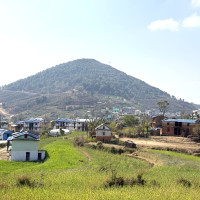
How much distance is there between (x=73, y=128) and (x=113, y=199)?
7935cm

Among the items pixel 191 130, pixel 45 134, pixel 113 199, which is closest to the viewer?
pixel 113 199

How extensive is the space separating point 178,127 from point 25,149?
41.2 m

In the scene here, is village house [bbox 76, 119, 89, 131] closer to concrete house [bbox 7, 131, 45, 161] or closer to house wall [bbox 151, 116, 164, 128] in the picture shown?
house wall [bbox 151, 116, 164, 128]

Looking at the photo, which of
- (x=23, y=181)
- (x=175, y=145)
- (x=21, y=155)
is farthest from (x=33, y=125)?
(x=23, y=181)

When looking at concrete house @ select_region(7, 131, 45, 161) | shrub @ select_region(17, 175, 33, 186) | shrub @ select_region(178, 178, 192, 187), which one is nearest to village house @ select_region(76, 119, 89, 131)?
concrete house @ select_region(7, 131, 45, 161)

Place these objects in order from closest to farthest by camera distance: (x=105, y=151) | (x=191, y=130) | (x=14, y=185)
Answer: (x=14, y=185) < (x=105, y=151) < (x=191, y=130)

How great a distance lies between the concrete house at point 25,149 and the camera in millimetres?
37225

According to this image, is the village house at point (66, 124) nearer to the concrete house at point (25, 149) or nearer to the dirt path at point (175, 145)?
the dirt path at point (175, 145)

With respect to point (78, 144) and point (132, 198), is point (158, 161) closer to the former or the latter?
point (78, 144)

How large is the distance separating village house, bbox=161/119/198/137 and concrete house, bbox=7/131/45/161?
37538 mm

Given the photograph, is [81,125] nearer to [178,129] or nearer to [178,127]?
[178,129]

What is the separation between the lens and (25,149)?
37750 mm

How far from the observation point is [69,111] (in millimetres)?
167500


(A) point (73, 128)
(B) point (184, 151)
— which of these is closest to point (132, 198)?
(B) point (184, 151)
